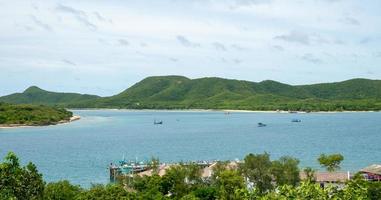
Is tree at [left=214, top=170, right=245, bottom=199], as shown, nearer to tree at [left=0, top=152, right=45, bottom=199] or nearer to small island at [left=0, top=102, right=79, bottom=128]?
tree at [left=0, top=152, right=45, bottom=199]

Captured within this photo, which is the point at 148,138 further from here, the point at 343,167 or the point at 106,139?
the point at 343,167

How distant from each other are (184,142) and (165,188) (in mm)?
62568

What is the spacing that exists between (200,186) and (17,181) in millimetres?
19656

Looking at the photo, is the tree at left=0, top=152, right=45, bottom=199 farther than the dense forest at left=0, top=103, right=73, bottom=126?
No

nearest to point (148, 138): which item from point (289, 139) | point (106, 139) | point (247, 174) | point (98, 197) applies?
point (106, 139)

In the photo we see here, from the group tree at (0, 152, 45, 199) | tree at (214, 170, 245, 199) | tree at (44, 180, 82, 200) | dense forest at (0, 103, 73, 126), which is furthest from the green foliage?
dense forest at (0, 103, 73, 126)

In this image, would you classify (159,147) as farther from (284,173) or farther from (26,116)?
(26,116)

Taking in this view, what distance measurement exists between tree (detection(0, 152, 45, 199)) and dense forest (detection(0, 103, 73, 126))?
125 meters

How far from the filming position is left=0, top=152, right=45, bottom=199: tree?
54.1ft

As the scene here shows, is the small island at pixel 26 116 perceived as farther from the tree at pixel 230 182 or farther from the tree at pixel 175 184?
the tree at pixel 230 182

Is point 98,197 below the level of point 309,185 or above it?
below

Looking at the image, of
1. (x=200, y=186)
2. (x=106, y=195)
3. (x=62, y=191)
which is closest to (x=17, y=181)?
(x=106, y=195)

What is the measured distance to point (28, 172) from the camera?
56.5 ft

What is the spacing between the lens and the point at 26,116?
143 metres
